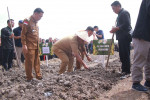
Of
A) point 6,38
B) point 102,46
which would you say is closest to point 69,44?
point 102,46

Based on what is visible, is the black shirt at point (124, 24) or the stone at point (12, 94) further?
the black shirt at point (124, 24)

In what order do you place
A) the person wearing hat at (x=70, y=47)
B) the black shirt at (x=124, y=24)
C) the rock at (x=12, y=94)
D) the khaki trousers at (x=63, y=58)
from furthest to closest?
the khaki trousers at (x=63, y=58) < the person wearing hat at (x=70, y=47) < the black shirt at (x=124, y=24) < the rock at (x=12, y=94)

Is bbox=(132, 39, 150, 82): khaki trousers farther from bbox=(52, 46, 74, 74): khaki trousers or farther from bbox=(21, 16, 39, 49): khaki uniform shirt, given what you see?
bbox=(21, 16, 39, 49): khaki uniform shirt

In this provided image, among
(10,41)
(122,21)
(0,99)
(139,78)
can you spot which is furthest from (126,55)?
(10,41)

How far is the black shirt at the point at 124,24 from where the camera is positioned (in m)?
4.17

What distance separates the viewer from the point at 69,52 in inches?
202

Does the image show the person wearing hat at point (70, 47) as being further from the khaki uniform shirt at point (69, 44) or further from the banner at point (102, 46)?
the banner at point (102, 46)

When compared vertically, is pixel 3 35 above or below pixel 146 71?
above

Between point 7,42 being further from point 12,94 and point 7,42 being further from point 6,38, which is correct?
point 12,94

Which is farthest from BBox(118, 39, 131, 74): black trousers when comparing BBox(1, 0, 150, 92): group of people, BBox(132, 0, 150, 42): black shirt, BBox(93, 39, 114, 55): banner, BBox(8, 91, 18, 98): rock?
BBox(8, 91, 18, 98): rock

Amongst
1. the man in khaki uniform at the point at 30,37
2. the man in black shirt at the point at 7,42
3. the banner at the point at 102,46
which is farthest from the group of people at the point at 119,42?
the man in black shirt at the point at 7,42

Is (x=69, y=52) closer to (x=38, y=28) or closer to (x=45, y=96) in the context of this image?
(x=38, y=28)

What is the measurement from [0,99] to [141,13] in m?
3.01

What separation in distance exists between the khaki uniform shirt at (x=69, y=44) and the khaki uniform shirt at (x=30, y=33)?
31.4 inches
